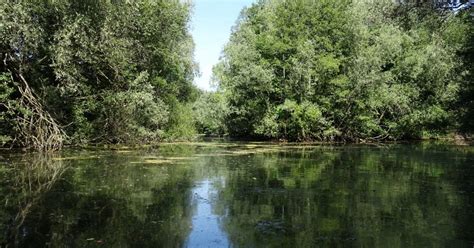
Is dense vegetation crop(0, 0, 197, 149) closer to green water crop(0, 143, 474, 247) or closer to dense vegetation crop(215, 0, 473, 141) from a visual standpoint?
green water crop(0, 143, 474, 247)

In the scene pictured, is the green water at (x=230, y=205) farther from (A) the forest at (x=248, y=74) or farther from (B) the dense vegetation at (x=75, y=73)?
(A) the forest at (x=248, y=74)

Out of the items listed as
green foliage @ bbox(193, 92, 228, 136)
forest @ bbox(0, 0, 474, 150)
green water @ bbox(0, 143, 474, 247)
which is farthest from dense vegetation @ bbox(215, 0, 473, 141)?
green water @ bbox(0, 143, 474, 247)

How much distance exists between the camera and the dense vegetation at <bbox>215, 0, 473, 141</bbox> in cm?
3195

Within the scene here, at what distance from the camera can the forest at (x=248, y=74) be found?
760 inches

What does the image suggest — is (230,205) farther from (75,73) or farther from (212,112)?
(212,112)

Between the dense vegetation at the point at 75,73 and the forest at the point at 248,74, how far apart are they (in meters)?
0.06

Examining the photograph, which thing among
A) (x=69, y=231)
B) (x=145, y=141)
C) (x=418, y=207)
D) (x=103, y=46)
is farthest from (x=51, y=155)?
(x=418, y=207)

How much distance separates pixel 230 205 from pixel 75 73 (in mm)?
12837

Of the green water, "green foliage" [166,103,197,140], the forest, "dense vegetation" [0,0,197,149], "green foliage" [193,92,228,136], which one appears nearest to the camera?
the green water

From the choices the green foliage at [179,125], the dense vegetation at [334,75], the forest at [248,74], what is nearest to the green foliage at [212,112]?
the forest at [248,74]

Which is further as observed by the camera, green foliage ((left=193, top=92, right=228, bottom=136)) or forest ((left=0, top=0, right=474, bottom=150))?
green foliage ((left=193, top=92, right=228, bottom=136))

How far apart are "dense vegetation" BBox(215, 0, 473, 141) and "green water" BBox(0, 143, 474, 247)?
16699 millimetres

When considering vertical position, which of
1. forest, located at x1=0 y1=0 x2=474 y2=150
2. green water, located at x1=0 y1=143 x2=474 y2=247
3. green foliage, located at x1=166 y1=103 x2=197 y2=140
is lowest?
green water, located at x1=0 y1=143 x2=474 y2=247

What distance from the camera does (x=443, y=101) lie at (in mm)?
36656
